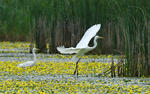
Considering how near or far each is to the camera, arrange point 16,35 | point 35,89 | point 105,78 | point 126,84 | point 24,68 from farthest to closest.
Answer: point 16,35, point 24,68, point 105,78, point 126,84, point 35,89

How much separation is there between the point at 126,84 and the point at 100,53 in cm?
739

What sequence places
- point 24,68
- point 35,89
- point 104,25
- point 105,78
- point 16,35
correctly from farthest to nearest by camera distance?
1. point 16,35
2. point 104,25
3. point 24,68
4. point 105,78
5. point 35,89

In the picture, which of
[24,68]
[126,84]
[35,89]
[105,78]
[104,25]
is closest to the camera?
[35,89]

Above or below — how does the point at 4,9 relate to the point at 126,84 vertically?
above

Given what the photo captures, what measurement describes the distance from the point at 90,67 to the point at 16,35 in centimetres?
1345

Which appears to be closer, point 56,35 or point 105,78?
point 105,78

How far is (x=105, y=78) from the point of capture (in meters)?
9.36

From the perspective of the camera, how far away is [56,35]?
1634cm

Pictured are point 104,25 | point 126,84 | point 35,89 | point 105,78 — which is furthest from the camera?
point 104,25

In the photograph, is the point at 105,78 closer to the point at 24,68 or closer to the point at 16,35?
the point at 24,68

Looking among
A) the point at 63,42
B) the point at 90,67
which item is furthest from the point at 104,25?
the point at 90,67

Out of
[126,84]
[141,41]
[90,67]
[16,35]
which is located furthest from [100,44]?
[16,35]

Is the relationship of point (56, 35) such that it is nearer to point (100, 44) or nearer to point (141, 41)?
point (100, 44)

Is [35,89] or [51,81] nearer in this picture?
[35,89]
